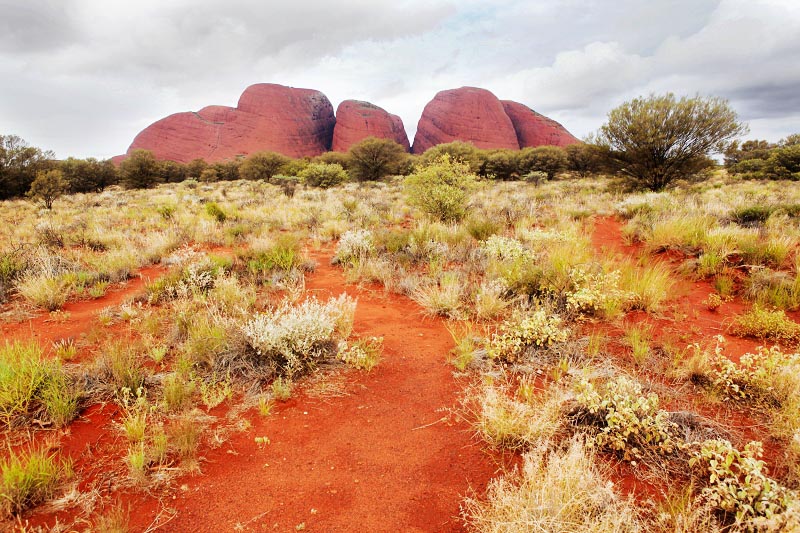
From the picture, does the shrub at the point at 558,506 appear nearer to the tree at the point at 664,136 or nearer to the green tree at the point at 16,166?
the tree at the point at 664,136

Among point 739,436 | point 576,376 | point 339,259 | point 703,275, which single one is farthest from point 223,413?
point 703,275

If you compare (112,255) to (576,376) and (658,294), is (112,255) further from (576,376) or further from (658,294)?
(658,294)

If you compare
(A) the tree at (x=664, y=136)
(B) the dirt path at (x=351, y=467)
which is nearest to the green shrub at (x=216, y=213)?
(B) the dirt path at (x=351, y=467)

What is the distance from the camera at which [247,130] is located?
62.3m

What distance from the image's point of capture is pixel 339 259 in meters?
6.52

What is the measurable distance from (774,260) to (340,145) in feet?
212

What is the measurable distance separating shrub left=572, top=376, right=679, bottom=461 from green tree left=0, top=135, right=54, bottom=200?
91.7ft

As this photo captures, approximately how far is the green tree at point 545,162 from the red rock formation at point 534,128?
128 feet

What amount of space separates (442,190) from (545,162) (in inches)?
832

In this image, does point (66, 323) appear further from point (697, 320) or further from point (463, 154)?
point (463, 154)

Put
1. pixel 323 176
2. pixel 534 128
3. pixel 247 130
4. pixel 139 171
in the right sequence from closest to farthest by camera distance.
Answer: pixel 323 176 < pixel 139 171 < pixel 247 130 < pixel 534 128

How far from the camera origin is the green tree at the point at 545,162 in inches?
1047

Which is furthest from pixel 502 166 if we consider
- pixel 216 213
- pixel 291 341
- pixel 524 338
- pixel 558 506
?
pixel 558 506

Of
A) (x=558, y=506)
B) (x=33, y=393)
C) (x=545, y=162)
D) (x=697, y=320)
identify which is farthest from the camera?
(x=545, y=162)
